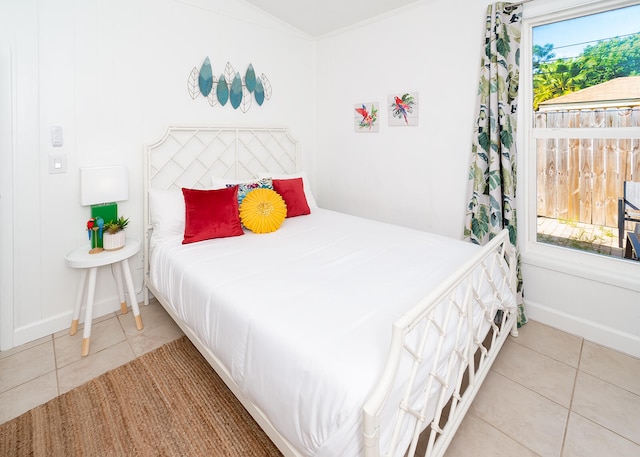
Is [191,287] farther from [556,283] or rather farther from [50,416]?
[556,283]

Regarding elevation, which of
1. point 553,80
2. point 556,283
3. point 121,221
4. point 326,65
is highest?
point 326,65

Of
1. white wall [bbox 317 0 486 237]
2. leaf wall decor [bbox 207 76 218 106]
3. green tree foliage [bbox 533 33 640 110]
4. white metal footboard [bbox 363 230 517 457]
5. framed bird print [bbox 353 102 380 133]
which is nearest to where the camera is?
white metal footboard [bbox 363 230 517 457]

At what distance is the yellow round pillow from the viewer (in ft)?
8.57

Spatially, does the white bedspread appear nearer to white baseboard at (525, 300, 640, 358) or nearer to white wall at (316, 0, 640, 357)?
white wall at (316, 0, 640, 357)

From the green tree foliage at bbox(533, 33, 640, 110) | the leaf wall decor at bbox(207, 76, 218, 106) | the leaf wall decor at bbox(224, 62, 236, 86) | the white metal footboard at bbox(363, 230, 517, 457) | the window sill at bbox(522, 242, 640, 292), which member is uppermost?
the leaf wall decor at bbox(224, 62, 236, 86)

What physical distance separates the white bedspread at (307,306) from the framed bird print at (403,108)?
1.17 metres

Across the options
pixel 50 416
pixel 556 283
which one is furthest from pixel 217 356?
pixel 556 283

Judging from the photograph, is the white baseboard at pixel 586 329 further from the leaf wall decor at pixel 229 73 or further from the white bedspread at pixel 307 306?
the leaf wall decor at pixel 229 73

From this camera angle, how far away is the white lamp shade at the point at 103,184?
2.35 meters

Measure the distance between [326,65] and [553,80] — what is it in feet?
7.61

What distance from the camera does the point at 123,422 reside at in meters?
1.65

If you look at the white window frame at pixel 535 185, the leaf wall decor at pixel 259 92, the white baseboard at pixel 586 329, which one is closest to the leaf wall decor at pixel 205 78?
the leaf wall decor at pixel 259 92

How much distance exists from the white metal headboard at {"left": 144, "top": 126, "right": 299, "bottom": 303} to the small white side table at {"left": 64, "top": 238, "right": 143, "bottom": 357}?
11.1 inches

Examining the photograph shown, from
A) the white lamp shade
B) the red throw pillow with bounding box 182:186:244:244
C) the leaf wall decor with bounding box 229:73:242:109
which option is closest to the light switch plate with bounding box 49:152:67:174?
the white lamp shade
